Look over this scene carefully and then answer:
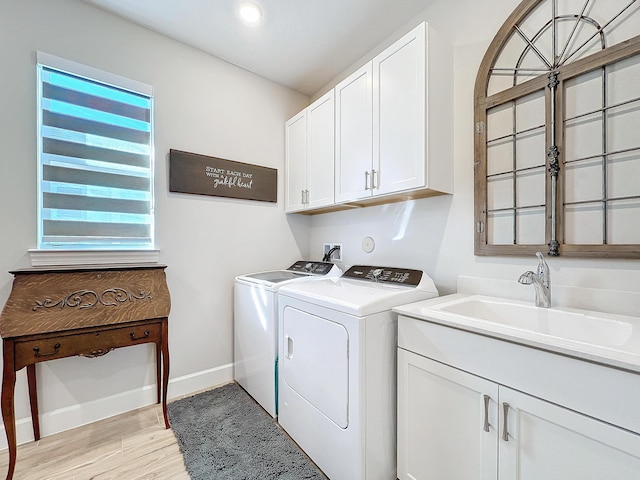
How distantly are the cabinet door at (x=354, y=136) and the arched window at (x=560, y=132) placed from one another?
2.12ft

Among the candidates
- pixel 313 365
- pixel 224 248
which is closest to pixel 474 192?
pixel 313 365

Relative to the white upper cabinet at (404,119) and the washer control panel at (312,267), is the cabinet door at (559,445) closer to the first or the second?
the white upper cabinet at (404,119)

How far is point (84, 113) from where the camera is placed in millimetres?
1888

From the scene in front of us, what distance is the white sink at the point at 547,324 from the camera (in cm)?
81

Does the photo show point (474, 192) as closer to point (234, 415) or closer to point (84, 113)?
point (234, 415)

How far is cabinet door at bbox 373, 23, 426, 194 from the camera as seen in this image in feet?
5.20

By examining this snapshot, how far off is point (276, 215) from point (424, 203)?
1.41m

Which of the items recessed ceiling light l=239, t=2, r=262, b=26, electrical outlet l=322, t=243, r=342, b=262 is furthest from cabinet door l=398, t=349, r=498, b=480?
recessed ceiling light l=239, t=2, r=262, b=26

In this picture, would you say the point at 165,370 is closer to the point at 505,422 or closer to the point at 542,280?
the point at 505,422

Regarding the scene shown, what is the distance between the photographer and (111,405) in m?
1.93

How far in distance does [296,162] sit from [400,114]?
3.82 ft

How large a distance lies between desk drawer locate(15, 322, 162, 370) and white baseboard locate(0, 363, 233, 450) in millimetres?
425

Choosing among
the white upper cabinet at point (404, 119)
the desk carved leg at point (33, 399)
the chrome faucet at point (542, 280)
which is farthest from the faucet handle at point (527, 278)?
the desk carved leg at point (33, 399)

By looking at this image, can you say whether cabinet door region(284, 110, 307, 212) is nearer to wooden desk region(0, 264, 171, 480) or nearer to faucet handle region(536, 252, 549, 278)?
wooden desk region(0, 264, 171, 480)
